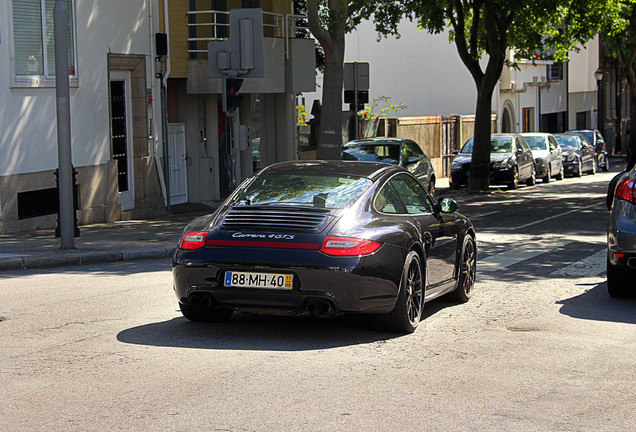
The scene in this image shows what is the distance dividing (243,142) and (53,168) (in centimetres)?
381

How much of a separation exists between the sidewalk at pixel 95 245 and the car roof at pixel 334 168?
5503 mm

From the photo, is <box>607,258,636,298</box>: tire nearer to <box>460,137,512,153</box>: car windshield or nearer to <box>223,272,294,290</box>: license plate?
<box>223,272,294,290</box>: license plate

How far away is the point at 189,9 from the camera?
2441 centimetres

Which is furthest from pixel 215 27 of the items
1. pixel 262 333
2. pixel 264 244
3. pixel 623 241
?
pixel 264 244

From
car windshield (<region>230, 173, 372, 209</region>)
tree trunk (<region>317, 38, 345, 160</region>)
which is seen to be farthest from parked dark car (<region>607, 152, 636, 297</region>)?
tree trunk (<region>317, 38, 345, 160</region>)

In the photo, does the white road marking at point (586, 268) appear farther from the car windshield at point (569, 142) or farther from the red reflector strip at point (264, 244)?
the car windshield at point (569, 142)

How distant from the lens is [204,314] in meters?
8.70

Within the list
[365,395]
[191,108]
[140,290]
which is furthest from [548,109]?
[365,395]

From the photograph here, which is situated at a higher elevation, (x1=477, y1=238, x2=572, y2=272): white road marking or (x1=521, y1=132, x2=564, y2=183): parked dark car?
(x1=521, y1=132, x2=564, y2=183): parked dark car

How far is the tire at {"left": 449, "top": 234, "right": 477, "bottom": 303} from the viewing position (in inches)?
399

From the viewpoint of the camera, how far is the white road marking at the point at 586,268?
1251 cm

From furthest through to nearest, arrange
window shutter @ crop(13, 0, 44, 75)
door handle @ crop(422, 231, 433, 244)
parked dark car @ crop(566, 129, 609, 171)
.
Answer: parked dark car @ crop(566, 129, 609, 171) < window shutter @ crop(13, 0, 44, 75) < door handle @ crop(422, 231, 433, 244)

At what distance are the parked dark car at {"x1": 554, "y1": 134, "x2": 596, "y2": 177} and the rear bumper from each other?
108 feet

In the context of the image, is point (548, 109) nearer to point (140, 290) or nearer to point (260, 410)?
point (140, 290)
